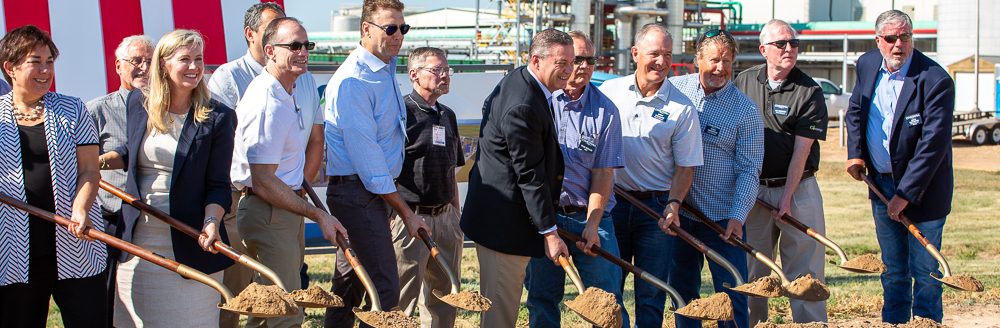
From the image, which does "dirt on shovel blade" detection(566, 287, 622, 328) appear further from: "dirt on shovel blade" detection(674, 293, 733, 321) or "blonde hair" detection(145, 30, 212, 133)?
"blonde hair" detection(145, 30, 212, 133)

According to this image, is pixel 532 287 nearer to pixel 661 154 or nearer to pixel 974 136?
pixel 661 154

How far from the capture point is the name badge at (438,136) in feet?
18.6

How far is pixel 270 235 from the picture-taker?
188 inches

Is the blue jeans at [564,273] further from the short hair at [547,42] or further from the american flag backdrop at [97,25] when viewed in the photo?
the american flag backdrop at [97,25]

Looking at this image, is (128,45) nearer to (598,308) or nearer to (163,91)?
(163,91)

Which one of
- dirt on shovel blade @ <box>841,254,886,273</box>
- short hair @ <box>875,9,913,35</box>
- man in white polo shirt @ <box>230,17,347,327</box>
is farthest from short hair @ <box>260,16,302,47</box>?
short hair @ <box>875,9,913,35</box>

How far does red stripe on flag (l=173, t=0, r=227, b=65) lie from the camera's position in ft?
24.2

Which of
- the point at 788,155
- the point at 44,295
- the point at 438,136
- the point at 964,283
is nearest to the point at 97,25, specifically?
the point at 438,136

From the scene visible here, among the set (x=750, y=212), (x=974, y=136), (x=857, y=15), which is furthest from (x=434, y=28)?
(x=750, y=212)

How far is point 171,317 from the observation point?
4.29 m

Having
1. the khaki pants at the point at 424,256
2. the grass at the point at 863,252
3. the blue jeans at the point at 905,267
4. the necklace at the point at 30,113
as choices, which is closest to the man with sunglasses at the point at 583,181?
the khaki pants at the point at 424,256

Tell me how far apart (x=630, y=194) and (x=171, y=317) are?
2.34 metres

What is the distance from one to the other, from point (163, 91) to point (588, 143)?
71.5 inches

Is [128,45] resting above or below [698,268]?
above
